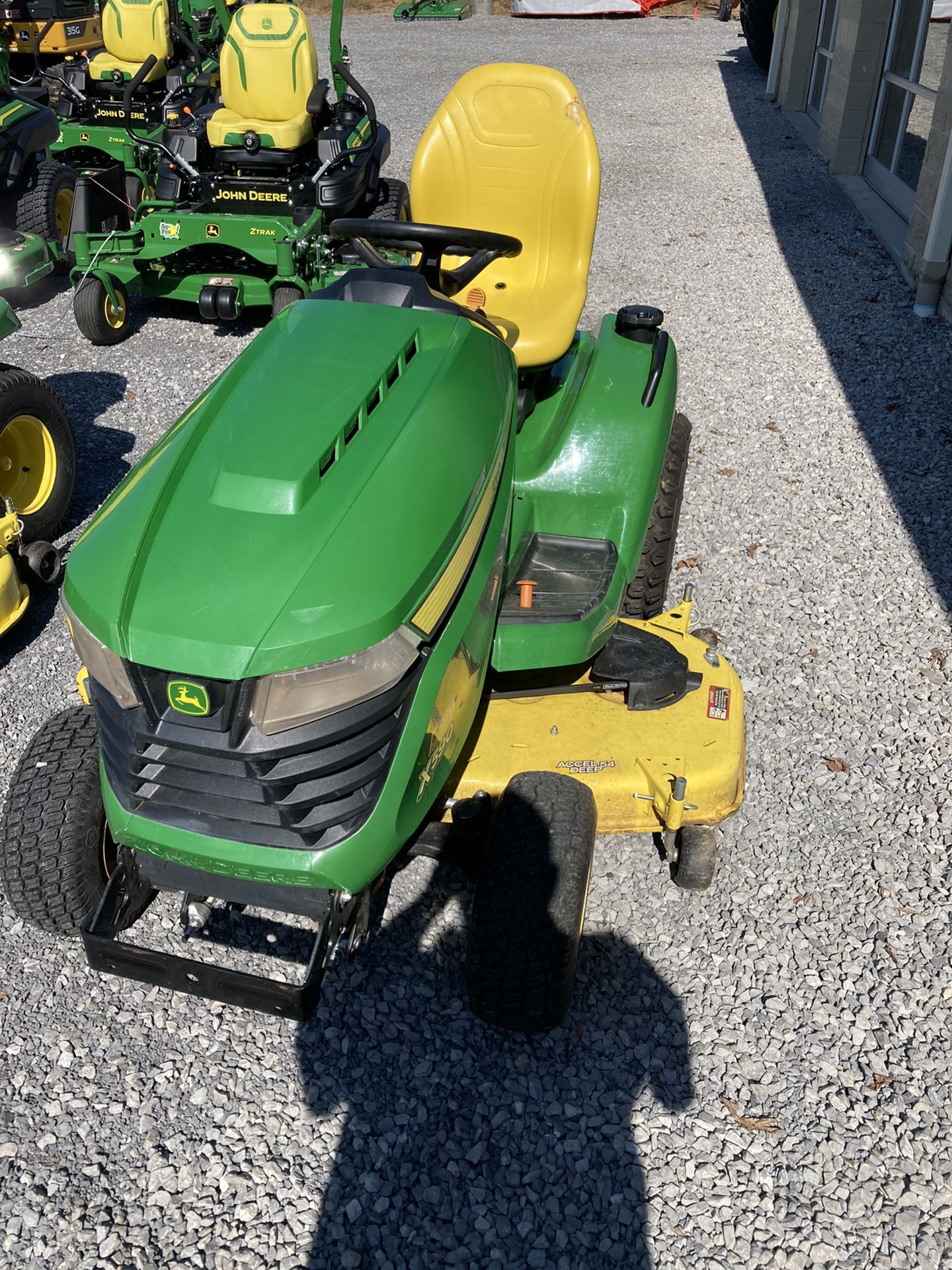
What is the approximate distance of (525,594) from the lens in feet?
7.71

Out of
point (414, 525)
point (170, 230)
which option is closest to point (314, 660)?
point (414, 525)

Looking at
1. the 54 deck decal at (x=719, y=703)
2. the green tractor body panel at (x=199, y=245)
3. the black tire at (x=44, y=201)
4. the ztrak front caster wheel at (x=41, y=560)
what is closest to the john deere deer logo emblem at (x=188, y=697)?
the 54 deck decal at (x=719, y=703)

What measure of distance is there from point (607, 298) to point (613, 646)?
406cm

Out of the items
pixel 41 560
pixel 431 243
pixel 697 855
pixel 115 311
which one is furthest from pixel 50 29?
pixel 697 855

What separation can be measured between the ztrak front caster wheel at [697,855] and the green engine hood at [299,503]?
1.02 meters

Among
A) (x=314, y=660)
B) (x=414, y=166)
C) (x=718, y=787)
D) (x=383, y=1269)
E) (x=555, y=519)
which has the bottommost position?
(x=383, y=1269)

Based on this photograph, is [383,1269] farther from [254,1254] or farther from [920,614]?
[920,614]

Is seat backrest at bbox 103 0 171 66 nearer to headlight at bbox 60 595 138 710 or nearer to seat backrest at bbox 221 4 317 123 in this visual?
seat backrest at bbox 221 4 317 123

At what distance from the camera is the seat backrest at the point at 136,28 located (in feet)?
23.8

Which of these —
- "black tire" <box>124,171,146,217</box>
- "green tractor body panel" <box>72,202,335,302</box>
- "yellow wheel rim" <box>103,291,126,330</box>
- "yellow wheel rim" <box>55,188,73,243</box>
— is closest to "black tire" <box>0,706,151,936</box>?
"green tractor body panel" <box>72,202,335,302</box>

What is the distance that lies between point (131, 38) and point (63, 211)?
1.67 meters

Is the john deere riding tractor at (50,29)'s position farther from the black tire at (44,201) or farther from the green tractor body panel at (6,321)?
the green tractor body panel at (6,321)

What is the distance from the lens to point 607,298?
6.07 metres

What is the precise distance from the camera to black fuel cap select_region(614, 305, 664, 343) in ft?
10.2
